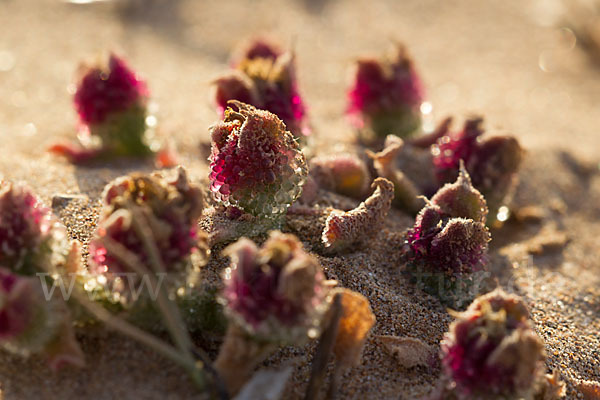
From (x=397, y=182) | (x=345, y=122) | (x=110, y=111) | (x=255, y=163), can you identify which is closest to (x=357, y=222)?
(x=255, y=163)

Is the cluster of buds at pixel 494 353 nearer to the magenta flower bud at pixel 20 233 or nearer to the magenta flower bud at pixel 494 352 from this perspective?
the magenta flower bud at pixel 494 352

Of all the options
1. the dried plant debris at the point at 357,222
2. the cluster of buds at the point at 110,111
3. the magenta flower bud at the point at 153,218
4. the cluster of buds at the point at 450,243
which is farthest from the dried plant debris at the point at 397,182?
the cluster of buds at the point at 110,111

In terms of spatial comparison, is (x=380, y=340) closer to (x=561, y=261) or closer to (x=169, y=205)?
(x=169, y=205)

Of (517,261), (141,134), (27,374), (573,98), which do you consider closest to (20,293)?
(27,374)

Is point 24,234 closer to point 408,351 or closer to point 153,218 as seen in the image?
point 153,218

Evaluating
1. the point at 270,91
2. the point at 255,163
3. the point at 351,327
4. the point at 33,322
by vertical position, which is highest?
the point at 270,91

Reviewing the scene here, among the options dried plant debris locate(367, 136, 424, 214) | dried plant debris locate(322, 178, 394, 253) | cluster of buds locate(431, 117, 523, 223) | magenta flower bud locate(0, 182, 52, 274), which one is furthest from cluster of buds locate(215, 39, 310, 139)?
magenta flower bud locate(0, 182, 52, 274)
